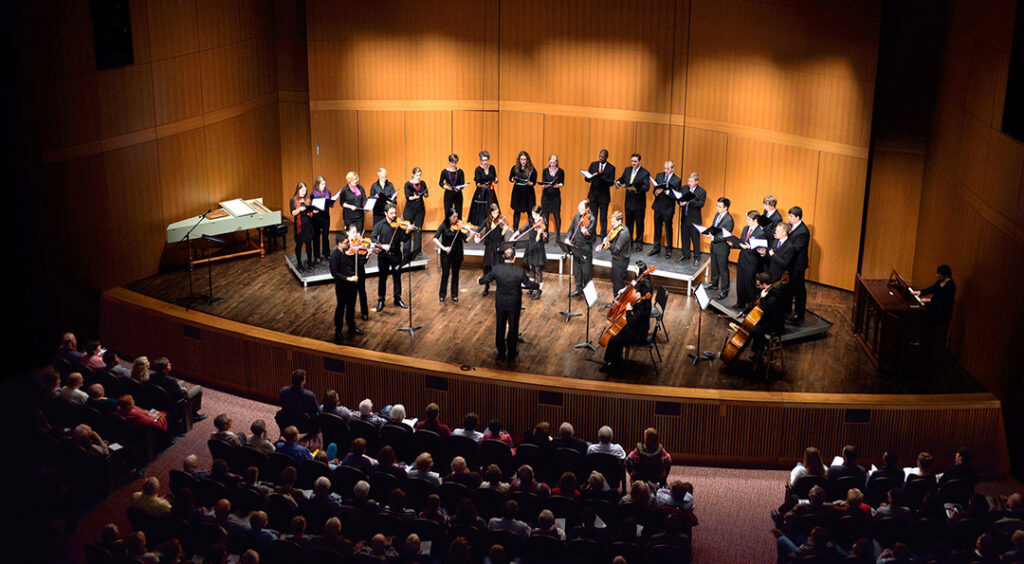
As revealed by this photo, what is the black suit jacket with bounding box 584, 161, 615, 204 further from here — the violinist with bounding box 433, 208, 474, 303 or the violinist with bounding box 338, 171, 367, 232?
the violinist with bounding box 338, 171, 367, 232

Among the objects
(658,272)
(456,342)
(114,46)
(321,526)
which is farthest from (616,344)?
(114,46)

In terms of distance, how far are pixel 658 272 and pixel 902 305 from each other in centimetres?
350

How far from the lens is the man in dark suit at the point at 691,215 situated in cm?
1274

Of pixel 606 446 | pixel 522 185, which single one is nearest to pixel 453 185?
pixel 522 185

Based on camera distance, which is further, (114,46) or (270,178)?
(270,178)

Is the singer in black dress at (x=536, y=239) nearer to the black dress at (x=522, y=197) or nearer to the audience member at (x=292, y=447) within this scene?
the black dress at (x=522, y=197)

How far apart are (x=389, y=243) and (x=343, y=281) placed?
1.00 m

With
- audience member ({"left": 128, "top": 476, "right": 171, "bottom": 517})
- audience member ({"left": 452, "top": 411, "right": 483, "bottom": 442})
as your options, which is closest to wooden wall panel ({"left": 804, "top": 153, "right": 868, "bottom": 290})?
audience member ({"left": 452, "top": 411, "right": 483, "bottom": 442})

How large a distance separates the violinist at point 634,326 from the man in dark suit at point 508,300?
1.04 meters

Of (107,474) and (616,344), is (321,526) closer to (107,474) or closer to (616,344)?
(107,474)

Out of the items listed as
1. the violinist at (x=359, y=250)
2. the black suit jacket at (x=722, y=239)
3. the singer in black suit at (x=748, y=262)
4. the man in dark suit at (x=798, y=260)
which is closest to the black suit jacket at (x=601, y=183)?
the black suit jacket at (x=722, y=239)

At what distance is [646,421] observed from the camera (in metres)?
9.63

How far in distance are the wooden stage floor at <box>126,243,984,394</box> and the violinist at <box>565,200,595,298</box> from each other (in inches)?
16.1

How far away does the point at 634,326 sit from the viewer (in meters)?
9.94
